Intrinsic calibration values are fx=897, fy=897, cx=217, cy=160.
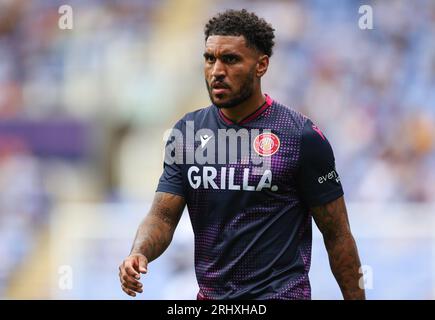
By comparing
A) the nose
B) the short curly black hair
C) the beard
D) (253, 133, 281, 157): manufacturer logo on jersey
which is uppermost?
the short curly black hair

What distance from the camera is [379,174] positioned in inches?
315

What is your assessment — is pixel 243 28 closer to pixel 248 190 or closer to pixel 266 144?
pixel 266 144

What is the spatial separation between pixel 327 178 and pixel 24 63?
455 cm

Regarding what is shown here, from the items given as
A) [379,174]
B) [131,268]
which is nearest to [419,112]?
[379,174]

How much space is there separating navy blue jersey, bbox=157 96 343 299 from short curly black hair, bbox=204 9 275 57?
0.31 meters

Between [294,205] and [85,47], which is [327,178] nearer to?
[294,205]

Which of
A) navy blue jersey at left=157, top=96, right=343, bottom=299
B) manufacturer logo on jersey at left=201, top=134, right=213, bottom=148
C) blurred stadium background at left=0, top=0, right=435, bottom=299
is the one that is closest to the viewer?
navy blue jersey at left=157, top=96, right=343, bottom=299

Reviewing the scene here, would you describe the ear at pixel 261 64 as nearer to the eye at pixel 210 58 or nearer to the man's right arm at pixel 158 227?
the eye at pixel 210 58

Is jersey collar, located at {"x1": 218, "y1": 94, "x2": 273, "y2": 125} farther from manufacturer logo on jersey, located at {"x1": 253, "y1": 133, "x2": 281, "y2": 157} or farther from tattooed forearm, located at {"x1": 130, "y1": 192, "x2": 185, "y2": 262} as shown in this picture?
tattooed forearm, located at {"x1": 130, "y1": 192, "x2": 185, "y2": 262}

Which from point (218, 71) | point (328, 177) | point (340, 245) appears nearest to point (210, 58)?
point (218, 71)

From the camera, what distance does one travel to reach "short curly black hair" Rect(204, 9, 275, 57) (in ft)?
14.1

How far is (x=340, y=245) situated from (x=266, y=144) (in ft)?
1.96

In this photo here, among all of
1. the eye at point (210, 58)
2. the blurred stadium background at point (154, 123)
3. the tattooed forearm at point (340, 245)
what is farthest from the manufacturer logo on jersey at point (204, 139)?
the blurred stadium background at point (154, 123)

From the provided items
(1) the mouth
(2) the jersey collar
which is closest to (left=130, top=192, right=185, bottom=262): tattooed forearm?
(2) the jersey collar
